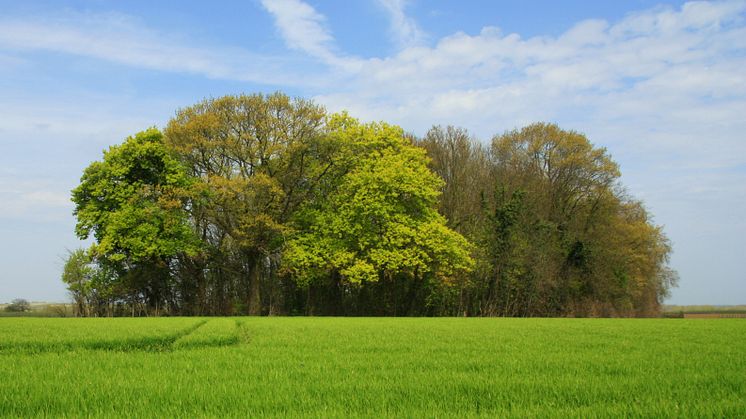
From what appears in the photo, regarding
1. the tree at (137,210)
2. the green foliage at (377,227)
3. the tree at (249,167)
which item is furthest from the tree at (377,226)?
the tree at (137,210)

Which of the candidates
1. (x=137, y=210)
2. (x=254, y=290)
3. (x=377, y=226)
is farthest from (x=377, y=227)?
(x=137, y=210)

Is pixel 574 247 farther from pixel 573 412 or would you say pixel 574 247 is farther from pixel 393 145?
pixel 573 412

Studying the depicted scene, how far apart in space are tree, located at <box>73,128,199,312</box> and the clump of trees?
12cm

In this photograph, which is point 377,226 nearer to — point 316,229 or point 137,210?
point 316,229

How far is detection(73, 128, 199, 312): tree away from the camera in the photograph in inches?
1613

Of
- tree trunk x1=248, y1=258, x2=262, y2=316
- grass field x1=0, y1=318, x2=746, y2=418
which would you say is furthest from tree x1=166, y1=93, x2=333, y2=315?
grass field x1=0, y1=318, x2=746, y2=418

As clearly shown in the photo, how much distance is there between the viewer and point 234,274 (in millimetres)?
47812

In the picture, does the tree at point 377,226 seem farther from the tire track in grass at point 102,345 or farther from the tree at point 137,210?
the tire track in grass at point 102,345

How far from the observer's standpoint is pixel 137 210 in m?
41.3

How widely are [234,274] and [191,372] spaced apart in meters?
40.0

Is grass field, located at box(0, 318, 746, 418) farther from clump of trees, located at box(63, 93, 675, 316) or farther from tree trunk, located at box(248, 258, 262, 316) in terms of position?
tree trunk, located at box(248, 258, 262, 316)

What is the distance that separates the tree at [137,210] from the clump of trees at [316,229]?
4.7 inches

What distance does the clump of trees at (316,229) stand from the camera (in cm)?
4231

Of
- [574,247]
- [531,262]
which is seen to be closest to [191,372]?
[531,262]
